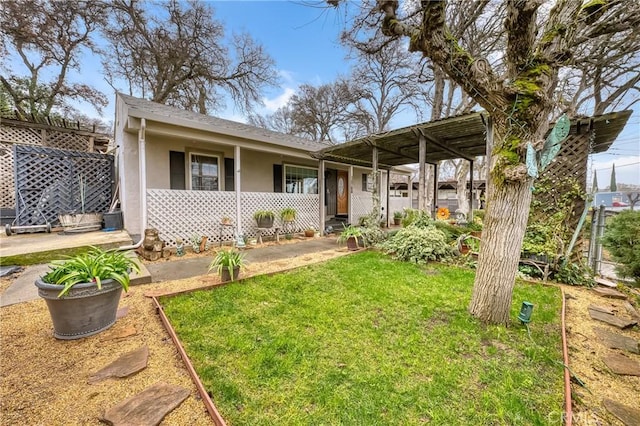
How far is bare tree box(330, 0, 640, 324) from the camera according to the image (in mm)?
2271

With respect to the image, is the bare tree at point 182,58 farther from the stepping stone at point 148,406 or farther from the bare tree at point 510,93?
the stepping stone at point 148,406

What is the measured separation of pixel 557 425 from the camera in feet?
4.86

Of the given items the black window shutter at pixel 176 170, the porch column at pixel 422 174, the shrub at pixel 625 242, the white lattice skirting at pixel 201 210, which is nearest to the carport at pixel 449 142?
the porch column at pixel 422 174

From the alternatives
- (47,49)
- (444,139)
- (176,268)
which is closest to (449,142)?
(444,139)

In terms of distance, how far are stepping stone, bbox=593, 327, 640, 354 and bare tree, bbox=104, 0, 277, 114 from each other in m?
17.9

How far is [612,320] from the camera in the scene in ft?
9.26

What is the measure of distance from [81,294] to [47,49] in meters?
16.7

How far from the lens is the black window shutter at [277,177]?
8695 mm

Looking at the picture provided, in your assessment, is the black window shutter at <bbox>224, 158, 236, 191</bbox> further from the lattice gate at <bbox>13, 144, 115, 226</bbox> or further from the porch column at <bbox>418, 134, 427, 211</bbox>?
the porch column at <bbox>418, 134, 427, 211</bbox>

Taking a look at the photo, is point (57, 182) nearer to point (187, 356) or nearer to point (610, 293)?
point (187, 356)

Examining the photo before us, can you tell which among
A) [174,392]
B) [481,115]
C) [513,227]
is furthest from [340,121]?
[174,392]

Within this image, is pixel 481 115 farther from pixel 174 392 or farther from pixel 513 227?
pixel 174 392

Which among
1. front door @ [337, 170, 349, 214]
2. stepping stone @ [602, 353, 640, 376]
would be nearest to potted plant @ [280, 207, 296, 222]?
front door @ [337, 170, 349, 214]

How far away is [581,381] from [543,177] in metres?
4.15
